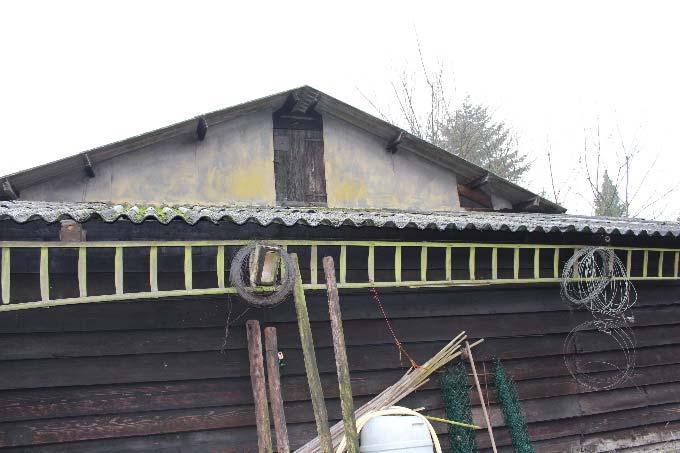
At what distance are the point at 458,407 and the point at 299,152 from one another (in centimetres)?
451

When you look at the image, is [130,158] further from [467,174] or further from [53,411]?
[467,174]

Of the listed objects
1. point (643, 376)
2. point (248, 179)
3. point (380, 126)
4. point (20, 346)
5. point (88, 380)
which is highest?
point (380, 126)

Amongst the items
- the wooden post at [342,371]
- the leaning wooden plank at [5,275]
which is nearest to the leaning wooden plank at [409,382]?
the wooden post at [342,371]

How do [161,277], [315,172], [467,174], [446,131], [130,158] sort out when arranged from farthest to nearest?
[446,131] < [467,174] < [315,172] < [130,158] < [161,277]

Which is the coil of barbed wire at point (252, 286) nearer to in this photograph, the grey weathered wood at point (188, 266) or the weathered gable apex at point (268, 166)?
the grey weathered wood at point (188, 266)

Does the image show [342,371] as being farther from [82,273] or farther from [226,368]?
[82,273]

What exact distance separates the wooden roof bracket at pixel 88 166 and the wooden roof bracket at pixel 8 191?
95cm

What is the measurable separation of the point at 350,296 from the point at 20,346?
131 inches

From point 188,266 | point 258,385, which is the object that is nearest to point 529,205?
point 258,385

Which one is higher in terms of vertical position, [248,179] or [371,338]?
[248,179]

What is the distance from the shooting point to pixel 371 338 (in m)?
6.65

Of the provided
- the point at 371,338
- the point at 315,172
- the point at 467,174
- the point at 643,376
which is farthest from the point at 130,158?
the point at 643,376

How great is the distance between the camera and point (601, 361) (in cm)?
782

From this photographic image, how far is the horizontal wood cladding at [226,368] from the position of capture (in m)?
5.45
